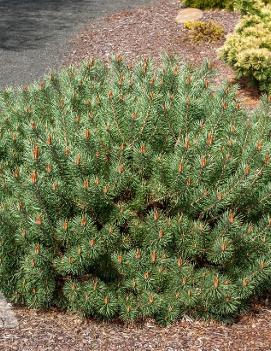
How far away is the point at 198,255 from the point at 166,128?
0.88 metres

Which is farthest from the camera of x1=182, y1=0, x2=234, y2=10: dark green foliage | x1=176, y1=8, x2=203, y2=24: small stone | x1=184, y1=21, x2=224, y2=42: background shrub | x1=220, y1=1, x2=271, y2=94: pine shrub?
x1=182, y1=0, x2=234, y2=10: dark green foliage

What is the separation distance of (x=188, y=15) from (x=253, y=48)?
178 inches

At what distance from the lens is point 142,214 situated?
4.09m

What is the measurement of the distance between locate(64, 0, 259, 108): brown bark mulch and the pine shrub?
2.07ft

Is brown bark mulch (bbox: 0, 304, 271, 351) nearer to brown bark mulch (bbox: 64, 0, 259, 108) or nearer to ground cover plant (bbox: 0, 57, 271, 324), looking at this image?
ground cover plant (bbox: 0, 57, 271, 324)

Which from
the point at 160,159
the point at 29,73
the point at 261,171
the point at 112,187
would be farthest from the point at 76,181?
the point at 29,73

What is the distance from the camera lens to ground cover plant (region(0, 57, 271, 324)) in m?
3.79

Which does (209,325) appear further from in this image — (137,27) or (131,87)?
(137,27)

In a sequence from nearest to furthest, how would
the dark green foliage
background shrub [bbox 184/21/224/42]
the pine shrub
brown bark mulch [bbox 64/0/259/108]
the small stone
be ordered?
1. the pine shrub
2. brown bark mulch [bbox 64/0/259/108]
3. background shrub [bbox 184/21/224/42]
4. the small stone
5. the dark green foliage

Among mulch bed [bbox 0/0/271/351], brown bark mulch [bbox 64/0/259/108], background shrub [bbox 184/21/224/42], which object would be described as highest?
background shrub [bbox 184/21/224/42]

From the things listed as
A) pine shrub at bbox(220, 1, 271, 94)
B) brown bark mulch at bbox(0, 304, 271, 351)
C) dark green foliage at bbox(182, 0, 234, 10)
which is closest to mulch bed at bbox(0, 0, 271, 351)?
brown bark mulch at bbox(0, 304, 271, 351)

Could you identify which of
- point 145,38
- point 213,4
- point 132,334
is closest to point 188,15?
point 213,4

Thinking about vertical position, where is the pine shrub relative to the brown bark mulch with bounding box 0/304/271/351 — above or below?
above

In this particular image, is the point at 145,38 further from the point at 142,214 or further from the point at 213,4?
the point at 142,214
